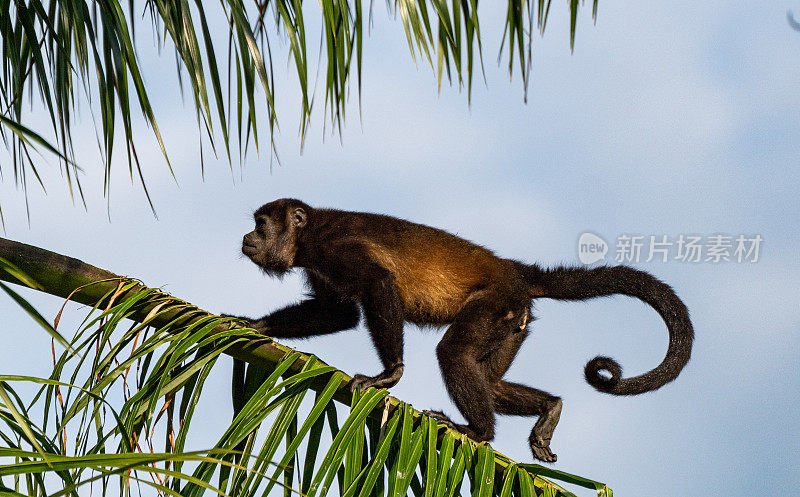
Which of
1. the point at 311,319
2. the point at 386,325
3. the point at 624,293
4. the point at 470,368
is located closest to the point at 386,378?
the point at 386,325

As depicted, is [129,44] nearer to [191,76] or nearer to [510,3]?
[191,76]

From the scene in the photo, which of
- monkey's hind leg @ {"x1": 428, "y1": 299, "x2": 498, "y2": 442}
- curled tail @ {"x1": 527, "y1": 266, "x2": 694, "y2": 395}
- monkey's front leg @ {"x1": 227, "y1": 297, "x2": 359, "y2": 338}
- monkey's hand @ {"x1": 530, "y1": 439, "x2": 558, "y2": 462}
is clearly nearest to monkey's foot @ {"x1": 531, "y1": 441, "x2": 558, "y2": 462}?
monkey's hand @ {"x1": 530, "y1": 439, "x2": 558, "y2": 462}

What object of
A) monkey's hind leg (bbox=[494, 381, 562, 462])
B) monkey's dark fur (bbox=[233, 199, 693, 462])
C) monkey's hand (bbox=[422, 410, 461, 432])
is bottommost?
monkey's hand (bbox=[422, 410, 461, 432])

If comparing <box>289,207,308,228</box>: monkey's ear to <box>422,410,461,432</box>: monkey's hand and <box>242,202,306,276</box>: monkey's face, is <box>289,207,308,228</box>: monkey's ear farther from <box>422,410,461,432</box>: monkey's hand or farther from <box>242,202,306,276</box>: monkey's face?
<box>422,410,461,432</box>: monkey's hand

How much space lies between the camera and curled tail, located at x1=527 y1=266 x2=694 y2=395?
4578mm

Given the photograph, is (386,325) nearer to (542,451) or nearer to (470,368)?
(470,368)

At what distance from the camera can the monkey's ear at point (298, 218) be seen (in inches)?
221

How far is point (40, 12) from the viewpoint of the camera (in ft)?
12.0

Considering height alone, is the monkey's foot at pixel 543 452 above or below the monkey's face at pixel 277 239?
below

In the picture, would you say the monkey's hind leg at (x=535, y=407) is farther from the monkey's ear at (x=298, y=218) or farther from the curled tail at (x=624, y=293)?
the monkey's ear at (x=298, y=218)

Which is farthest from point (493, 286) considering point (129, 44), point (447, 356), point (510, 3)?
point (129, 44)

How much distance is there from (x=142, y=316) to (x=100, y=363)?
0.33m

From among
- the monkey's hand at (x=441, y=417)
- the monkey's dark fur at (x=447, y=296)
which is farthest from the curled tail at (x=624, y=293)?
the monkey's hand at (x=441, y=417)

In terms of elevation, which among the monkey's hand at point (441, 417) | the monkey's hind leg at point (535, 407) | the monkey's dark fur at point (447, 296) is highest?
the monkey's dark fur at point (447, 296)
